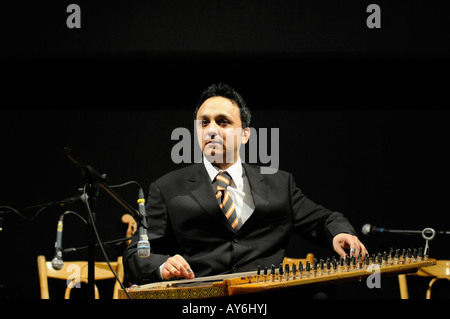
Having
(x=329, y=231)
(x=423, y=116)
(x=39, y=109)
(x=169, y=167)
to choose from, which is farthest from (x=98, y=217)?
(x=423, y=116)

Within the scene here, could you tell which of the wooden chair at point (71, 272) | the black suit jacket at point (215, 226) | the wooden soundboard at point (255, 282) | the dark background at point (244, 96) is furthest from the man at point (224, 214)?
the dark background at point (244, 96)

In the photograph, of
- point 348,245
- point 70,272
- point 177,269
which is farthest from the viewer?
point 70,272

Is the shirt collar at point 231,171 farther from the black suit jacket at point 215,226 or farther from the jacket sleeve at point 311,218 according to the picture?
the jacket sleeve at point 311,218

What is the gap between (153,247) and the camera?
106 inches

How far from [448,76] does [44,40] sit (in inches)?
128

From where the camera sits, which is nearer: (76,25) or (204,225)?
(204,225)

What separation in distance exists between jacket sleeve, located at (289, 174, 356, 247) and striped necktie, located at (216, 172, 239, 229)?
1.22 ft

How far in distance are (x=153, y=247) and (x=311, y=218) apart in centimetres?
87

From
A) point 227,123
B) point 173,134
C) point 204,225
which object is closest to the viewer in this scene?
point 204,225

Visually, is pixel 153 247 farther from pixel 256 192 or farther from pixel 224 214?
pixel 256 192

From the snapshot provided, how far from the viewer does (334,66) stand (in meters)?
4.15

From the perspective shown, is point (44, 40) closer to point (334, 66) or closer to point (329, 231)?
point (334, 66)

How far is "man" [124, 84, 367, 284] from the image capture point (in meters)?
2.58

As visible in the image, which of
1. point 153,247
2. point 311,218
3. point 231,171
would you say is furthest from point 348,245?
point 153,247
